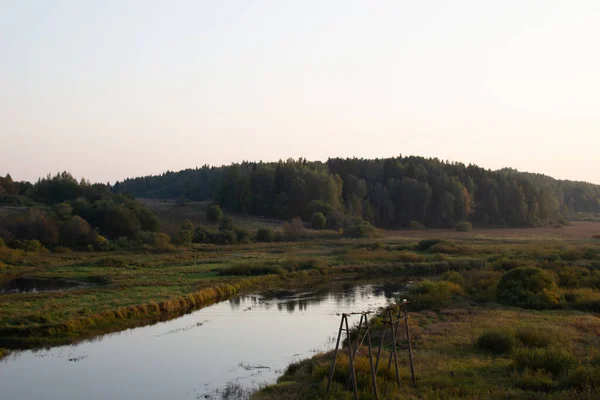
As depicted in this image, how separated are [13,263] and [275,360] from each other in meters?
36.9

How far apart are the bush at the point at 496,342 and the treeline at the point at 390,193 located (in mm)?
77087

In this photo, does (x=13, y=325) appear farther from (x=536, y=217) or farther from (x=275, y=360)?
(x=536, y=217)

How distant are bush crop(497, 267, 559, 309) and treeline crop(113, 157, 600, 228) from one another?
6553cm

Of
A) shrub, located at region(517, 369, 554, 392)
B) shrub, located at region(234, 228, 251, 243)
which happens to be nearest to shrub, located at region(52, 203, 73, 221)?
shrub, located at region(234, 228, 251, 243)

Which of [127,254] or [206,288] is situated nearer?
[206,288]

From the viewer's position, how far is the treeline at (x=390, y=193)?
364ft

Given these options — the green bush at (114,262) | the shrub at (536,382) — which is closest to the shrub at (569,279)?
the shrub at (536,382)

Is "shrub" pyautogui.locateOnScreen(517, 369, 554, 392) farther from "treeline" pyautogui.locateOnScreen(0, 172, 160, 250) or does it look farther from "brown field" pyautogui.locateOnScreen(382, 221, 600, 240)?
"brown field" pyautogui.locateOnScreen(382, 221, 600, 240)

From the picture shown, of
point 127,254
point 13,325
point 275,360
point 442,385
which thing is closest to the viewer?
point 442,385

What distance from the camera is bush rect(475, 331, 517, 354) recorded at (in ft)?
64.4

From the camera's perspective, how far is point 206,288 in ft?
126

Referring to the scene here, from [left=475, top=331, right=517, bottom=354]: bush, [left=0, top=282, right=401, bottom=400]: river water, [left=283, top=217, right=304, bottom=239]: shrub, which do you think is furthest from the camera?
[left=283, top=217, right=304, bottom=239]: shrub

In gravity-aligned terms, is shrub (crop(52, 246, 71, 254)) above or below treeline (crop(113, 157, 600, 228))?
below

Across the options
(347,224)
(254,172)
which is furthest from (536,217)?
(254,172)
